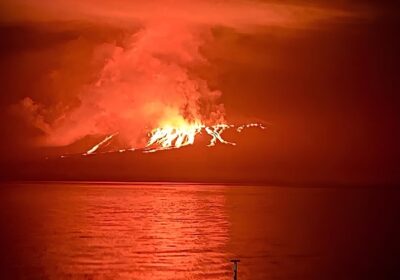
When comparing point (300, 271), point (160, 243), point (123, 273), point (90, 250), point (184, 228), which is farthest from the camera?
point (184, 228)

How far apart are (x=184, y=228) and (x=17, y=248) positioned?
559 inches

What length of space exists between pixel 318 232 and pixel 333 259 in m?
12.6

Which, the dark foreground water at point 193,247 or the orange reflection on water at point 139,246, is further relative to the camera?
the dark foreground water at point 193,247

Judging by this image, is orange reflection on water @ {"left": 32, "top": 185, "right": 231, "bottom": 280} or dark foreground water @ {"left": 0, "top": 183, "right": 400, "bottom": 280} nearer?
orange reflection on water @ {"left": 32, "top": 185, "right": 231, "bottom": 280}

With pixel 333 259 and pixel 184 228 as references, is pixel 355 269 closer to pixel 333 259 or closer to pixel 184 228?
pixel 333 259

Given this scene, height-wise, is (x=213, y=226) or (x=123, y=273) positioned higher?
(x=213, y=226)

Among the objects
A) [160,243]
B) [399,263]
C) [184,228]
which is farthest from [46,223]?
[399,263]

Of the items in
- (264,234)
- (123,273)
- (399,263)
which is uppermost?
(264,234)

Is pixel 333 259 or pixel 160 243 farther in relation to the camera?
pixel 160 243

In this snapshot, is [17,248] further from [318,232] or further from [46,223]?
[318,232]

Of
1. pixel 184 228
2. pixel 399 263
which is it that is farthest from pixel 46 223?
pixel 399 263

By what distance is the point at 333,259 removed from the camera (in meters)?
32.8

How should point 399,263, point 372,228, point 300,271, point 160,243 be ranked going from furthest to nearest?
point 372,228
point 160,243
point 399,263
point 300,271

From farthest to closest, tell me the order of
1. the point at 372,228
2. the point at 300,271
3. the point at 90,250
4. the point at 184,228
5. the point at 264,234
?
the point at 372,228 → the point at 184,228 → the point at 264,234 → the point at 90,250 → the point at 300,271
